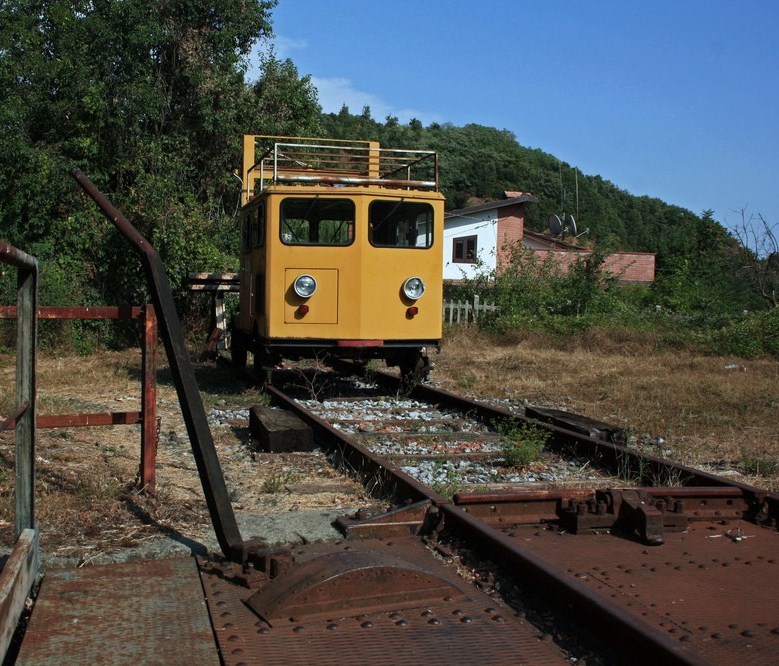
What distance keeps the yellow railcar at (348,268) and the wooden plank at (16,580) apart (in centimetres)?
698

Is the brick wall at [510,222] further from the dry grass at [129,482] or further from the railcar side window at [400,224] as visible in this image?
the dry grass at [129,482]

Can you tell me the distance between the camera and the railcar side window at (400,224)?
1099 cm

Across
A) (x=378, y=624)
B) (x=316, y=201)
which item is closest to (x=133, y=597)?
(x=378, y=624)

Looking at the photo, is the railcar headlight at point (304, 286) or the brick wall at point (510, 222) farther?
the brick wall at point (510, 222)

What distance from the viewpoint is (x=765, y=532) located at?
15.6ft

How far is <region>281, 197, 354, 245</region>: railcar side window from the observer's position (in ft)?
35.7

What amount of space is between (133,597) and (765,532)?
329cm

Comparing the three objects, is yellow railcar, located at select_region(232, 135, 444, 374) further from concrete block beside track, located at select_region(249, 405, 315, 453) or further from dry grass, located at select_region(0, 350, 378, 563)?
concrete block beside track, located at select_region(249, 405, 315, 453)

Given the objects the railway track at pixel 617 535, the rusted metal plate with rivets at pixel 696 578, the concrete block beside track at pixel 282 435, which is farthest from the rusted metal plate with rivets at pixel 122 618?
the concrete block beside track at pixel 282 435

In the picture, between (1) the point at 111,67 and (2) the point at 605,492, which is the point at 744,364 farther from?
(1) the point at 111,67

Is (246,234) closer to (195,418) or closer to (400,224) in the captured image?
(400,224)

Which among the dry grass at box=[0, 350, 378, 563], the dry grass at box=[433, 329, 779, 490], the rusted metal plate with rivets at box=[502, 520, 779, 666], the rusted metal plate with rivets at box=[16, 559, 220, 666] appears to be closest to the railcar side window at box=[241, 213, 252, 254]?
the dry grass at box=[0, 350, 378, 563]

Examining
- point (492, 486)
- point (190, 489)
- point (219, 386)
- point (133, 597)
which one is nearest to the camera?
point (133, 597)

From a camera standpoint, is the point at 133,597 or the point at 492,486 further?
the point at 492,486
